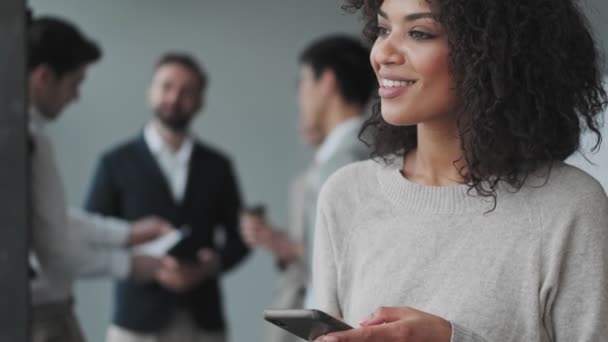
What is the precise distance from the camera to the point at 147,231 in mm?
4668

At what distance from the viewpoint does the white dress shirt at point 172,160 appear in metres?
5.11

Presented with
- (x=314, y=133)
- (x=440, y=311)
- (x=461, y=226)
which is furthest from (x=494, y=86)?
(x=314, y=133)

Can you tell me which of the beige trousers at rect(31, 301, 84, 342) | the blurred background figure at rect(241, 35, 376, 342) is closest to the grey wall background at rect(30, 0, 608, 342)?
the blurred background figure at rect(241, 35, 376, 342)

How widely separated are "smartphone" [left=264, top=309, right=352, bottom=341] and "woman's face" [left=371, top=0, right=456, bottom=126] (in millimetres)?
366

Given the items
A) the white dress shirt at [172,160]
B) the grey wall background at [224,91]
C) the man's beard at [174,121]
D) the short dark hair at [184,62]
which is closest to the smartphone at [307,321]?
the white dress shirt at [172,160]

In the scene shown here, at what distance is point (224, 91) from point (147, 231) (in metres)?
2.61

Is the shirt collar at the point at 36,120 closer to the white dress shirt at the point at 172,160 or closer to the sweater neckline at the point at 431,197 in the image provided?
the white dress shirt at the point at 172,160

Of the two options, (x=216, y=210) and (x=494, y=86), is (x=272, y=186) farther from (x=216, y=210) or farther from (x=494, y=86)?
(x=494, y=86)

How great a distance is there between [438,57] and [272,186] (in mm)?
5362

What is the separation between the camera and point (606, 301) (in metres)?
1.84

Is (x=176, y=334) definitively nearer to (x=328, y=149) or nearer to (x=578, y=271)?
(x=328, y=149)

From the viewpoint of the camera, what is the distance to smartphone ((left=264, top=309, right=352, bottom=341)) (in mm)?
1728

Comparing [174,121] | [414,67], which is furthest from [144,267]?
[414,67]

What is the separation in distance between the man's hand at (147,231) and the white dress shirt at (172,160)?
11.0 inches
